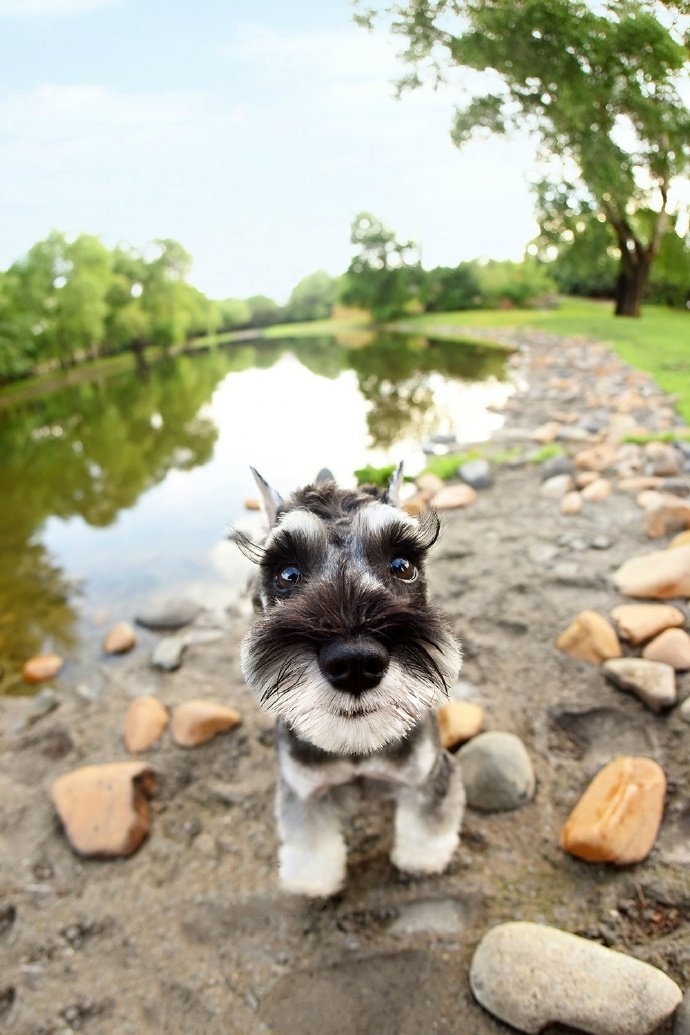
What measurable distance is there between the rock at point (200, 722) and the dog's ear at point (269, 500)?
7.02 feet

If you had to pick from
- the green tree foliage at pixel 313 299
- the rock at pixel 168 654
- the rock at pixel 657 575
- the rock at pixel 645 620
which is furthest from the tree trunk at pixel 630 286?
the green tree foliage at pixel 313 299

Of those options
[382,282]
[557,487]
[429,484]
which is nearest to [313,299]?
[382,282]

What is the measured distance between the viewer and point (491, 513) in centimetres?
796

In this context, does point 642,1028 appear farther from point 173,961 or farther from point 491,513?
point 491,513

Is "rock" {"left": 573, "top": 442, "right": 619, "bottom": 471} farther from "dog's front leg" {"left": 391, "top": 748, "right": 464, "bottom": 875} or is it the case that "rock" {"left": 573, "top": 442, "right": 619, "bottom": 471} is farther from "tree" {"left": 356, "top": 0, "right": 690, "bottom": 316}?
"dog's front leg" {"left": 391, "top": 748, "right": 464, "bottom": 875}

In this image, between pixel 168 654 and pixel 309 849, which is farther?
pixel 168 654

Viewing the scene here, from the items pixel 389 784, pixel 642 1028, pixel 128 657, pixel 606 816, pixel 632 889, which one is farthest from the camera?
pixel 128 657

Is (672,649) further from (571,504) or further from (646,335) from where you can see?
(646,335)

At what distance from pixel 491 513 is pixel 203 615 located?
4.04 metres

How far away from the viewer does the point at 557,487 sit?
8047 millimetres

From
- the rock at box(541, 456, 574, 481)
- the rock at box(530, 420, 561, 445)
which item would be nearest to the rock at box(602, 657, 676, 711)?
the rock at box(541, 456, 574, 481)

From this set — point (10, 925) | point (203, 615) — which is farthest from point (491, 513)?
point (10, 925)

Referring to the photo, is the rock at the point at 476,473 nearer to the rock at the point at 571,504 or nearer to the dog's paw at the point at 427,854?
the rock at the point at 571,504

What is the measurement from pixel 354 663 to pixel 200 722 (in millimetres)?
2925
